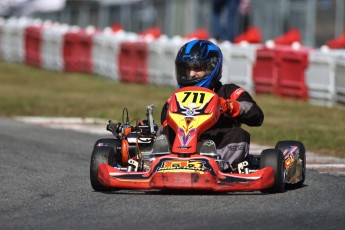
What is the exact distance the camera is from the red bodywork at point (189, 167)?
7.77 meters

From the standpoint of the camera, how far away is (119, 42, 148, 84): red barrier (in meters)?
23.3

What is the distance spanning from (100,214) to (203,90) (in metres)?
1.63

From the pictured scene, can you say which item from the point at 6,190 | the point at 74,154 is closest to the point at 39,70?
the point at 74,154

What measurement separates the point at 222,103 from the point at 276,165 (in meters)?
0.67

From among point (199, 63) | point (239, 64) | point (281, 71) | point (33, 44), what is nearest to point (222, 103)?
point (199, 63)

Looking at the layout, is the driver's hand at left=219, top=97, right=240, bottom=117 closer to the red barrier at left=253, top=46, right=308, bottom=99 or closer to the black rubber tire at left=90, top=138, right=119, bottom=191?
the black rubber tire at left=90, top=138, right=119, bottom=191

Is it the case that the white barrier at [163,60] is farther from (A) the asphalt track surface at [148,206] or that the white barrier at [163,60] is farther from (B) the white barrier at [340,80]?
(A) the asphalt track surface at [148,206]

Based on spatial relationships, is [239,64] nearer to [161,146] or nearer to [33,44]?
[33,44]

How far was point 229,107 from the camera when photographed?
847 cm

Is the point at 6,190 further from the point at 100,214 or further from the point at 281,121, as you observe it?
the point at 281,121

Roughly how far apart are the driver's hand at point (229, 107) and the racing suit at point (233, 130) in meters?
0.01

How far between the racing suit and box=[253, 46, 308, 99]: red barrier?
30.6 feet

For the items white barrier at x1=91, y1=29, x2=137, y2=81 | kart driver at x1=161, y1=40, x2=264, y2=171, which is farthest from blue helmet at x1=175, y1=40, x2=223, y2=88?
white barrier at x1=91, y1=29, x2=137, y2=81

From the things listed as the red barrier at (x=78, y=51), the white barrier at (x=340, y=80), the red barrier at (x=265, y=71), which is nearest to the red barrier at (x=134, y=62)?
the red barrier at (x=78, y=51)
